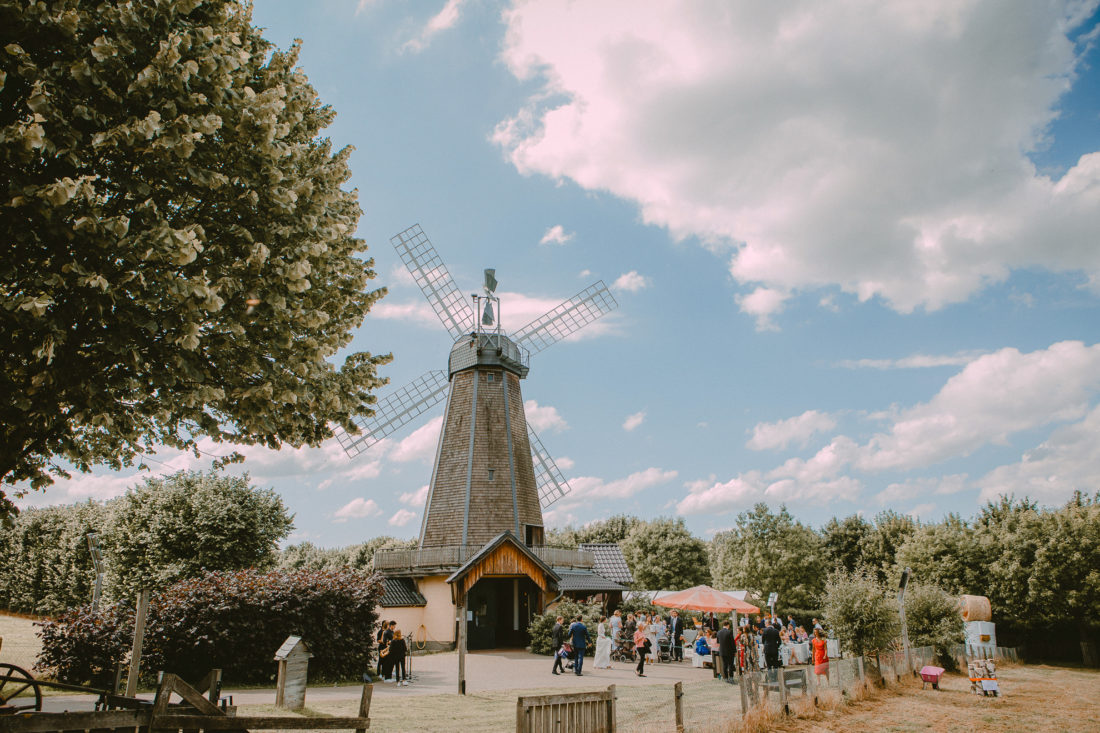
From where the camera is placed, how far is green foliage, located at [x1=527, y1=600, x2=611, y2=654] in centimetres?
2364

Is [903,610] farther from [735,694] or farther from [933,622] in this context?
[933,622]

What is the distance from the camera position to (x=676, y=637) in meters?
24.6

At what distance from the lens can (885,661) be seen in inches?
691

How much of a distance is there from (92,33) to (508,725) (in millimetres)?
11039

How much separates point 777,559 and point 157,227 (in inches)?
1644

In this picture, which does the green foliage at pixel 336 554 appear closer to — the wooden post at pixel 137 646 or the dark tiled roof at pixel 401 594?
the dark tiled roof at pixel 401 594

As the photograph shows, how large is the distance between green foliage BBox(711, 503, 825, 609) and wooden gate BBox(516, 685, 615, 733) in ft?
116

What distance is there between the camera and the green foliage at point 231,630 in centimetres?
1471

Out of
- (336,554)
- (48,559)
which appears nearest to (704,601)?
(48,559)

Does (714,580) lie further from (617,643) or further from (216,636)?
(216,636)

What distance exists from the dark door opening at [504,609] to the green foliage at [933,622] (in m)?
14.1

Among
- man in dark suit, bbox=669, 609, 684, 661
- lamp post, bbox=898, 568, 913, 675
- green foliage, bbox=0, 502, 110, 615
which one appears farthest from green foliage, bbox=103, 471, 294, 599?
lamp post, bbox=898, 568, 913, 675

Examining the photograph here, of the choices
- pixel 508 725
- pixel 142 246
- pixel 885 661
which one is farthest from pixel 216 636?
pixel 885 661

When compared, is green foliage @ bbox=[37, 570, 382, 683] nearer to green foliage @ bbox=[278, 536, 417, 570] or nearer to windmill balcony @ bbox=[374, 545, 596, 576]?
windmill balcony @ bbox=[374, 545, 596, 576]
